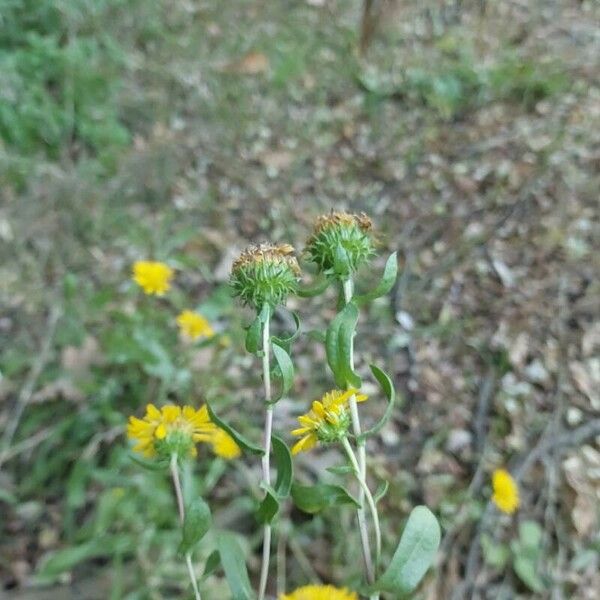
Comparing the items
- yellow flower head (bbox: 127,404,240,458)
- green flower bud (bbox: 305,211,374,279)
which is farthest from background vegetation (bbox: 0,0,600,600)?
green flower bud (bbox: 305,211,374,279)

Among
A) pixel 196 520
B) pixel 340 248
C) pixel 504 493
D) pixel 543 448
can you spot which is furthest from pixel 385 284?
pixel 543 448

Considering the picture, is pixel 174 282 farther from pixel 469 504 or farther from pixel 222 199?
pixel 469 504

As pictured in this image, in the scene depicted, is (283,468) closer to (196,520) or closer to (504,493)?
(196,520)

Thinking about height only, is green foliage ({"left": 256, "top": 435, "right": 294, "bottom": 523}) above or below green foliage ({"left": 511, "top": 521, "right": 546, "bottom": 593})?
above

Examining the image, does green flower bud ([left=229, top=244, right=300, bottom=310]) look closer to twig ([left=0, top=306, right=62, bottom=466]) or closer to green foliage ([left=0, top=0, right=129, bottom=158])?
twig ([left=0, top=306, right=62, bottom=466])

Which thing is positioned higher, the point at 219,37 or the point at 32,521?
the point at 219,37

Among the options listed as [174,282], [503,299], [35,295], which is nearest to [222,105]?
[174,282]
